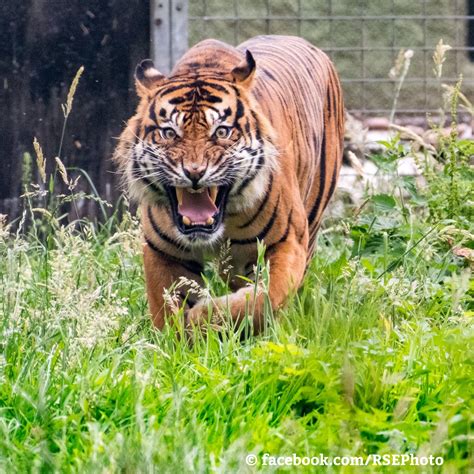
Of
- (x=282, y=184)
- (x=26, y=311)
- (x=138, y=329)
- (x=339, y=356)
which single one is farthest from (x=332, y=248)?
(x=339, y=356)

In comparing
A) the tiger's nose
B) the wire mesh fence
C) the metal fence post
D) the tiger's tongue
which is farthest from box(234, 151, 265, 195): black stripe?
the wire mesh fence

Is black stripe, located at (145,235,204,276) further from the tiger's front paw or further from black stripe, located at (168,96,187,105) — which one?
black stripe, located at (168,96,187,105)

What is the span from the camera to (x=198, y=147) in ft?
13.2

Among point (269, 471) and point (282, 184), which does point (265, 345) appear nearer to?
point (269, 471)

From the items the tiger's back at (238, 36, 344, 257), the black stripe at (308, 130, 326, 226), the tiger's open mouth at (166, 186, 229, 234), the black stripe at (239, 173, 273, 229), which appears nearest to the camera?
the tiger's open mouth at (166, 186, 229, 234)

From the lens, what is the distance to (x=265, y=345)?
330 centimetres

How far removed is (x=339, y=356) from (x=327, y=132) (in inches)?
102

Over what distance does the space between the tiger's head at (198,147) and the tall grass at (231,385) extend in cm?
24

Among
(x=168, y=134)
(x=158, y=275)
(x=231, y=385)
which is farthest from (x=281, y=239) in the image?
(x=231, y=385)

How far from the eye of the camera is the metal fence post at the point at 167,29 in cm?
623

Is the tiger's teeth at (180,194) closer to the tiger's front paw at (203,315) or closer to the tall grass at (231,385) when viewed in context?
the tall grass at (231,385)

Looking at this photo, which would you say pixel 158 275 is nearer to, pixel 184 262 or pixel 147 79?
pixel 184 262

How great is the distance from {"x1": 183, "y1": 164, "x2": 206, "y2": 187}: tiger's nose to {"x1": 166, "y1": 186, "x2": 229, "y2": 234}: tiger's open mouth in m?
0.09

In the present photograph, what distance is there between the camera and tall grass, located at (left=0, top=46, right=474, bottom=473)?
8.47 feet
